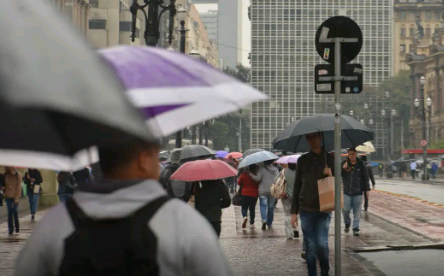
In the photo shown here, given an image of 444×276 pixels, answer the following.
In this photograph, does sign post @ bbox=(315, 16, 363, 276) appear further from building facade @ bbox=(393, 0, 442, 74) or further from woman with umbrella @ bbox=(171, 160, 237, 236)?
building facade @ bbox=(393, 0, 442, 74)

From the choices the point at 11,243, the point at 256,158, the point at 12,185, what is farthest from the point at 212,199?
the point at 12,185

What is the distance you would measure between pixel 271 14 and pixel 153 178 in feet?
581

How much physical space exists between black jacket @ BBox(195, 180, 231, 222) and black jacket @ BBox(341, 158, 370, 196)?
7146 mm

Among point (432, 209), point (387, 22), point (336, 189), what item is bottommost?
point (432, 209)

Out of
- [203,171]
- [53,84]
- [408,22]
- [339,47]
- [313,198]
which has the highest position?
[408,22]

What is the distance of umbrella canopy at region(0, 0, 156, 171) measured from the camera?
2262mm

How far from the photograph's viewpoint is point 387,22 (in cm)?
Answer: 17650

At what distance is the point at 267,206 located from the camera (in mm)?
21031

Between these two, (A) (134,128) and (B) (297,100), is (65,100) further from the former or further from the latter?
(B) (297,100)

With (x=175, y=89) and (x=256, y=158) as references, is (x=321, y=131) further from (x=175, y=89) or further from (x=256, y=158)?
(x=175, y=89)

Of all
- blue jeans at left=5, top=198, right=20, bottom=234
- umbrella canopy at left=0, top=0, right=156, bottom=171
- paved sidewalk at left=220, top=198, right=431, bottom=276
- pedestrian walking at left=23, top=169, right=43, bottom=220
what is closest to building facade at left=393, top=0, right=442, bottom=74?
paved sidewalk at left=220, top=198, right=431, bottom=276

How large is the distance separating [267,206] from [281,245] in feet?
14.1

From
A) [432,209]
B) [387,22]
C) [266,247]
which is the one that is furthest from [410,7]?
[266,247]

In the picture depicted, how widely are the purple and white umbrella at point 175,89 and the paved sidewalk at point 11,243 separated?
10.1 m
